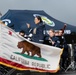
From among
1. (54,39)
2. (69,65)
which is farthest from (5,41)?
(69,65)

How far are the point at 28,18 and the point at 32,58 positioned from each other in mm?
7777

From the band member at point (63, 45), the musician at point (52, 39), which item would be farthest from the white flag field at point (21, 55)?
the band member at point (63, 45)

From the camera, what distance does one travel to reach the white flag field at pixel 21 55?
297 inches

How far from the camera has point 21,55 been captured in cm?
770

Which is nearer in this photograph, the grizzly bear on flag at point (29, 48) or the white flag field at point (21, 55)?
the white flag field at point (21, 55)

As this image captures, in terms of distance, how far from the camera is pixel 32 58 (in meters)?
7.80

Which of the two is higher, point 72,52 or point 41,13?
point 41,13

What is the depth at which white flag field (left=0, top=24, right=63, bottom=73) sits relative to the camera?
754 cm

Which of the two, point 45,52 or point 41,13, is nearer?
point 45,52

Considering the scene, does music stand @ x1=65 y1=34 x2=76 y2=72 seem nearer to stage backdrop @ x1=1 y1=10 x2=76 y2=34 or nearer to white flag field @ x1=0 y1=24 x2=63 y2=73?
stage backdrop @ x1=1 y1=10 x2=76 y2=34

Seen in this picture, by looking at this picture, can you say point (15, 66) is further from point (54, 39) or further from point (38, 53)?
point (54, 39)

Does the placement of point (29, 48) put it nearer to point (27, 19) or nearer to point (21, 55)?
point (21, 55)

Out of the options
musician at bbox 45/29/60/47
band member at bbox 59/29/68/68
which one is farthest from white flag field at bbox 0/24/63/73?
band member at bbox 59/29/68/68

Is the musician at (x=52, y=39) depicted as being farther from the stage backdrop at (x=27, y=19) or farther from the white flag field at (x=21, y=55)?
the stage backdrop at (x=27, y=19)
